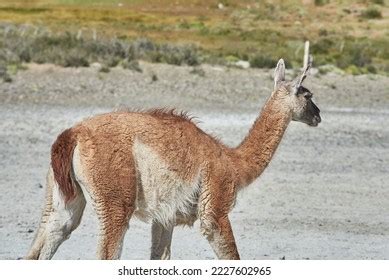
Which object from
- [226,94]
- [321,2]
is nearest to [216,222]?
[226,94]

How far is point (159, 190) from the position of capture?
615cm

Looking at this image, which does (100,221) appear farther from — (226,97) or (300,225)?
(226,97)

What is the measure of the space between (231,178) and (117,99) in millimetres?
9622

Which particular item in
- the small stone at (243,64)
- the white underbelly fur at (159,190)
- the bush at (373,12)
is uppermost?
the white underbelly fur at (159,190)

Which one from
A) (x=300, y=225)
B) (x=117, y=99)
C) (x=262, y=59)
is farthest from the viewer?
(x=262, y=59)

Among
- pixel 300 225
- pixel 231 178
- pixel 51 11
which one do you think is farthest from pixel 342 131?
pixel 231 178

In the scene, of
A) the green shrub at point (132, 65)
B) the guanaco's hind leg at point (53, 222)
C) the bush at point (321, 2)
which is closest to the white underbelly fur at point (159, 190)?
the guanaco's hind leg at point (53, 222)

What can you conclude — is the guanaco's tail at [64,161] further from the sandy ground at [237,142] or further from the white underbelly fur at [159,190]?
the sandy ground at [237,142]

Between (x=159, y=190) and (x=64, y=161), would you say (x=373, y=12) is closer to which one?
(x=159, y=190)

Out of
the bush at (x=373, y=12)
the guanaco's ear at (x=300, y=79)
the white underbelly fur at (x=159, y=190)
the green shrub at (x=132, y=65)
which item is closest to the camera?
the white underbelly fur at (x=159, y=190)

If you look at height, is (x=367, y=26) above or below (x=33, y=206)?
below

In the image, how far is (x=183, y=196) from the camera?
20.4 feet

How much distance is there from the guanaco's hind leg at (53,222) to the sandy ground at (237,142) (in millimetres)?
949

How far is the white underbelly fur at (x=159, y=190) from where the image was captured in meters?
6.09
